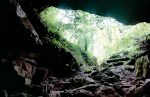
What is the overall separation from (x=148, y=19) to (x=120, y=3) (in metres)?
1.95

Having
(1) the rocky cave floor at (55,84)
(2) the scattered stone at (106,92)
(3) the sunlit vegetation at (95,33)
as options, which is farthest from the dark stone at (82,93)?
(3) the sunlit vegetation at (95,33)

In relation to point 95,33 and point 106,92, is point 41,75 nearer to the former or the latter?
point 106,92

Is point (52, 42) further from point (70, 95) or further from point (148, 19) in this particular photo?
point (148, 19)

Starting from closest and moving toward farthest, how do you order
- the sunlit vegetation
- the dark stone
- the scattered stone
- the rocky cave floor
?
the rocky cave floor < the dark stone < the scattered stone < the sunlit vegetation

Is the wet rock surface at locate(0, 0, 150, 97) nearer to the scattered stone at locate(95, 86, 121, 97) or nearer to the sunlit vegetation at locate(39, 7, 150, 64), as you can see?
the scattered stone at locate(95, 86, 121, 97)

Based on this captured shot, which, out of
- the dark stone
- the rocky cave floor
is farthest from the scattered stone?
the dark stone

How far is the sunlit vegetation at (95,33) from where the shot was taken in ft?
63.1

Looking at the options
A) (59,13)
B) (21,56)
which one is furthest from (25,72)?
(59,13)

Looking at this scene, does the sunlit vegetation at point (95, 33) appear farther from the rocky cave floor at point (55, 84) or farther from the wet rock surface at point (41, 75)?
the rocky cave floor at point (55, 84)

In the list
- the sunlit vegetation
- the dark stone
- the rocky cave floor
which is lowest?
the dark stone

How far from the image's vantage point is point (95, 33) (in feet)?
72.5

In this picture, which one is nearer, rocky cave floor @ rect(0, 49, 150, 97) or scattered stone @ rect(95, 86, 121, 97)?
rocky cave floor @ rect(0, 49, 150, 97)

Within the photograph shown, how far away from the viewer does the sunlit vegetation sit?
1922cm

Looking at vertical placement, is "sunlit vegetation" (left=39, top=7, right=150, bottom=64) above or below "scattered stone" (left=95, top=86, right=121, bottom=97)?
above
